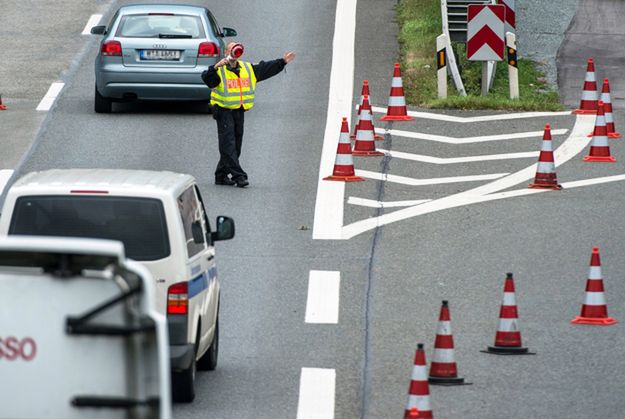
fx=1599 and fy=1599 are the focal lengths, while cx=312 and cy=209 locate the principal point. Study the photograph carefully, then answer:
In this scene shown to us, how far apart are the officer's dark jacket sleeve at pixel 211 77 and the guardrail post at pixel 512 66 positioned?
6.84 m

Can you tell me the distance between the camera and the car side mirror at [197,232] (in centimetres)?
1168

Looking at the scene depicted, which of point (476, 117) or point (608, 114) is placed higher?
point (608, 114)

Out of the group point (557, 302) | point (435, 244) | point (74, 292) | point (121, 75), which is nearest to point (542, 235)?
point (435, 244)

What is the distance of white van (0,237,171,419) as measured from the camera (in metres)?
6.43

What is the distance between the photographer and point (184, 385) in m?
11.5

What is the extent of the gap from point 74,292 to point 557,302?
893 centimetres

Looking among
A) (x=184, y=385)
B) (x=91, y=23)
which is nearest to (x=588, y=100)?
(x=91, y=23)

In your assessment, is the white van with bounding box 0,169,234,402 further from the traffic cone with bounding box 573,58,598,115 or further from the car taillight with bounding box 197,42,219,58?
the traffic cone with bounding box 573,58,598,115

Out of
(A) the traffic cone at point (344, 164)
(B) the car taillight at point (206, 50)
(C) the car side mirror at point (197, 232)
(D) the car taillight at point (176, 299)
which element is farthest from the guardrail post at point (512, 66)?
(D) the car taillight at point (176, 299)

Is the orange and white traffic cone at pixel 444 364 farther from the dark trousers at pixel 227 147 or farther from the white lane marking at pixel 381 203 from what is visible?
the dark trousers at pixel 227 147

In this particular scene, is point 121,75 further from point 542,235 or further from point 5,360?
point 5,360

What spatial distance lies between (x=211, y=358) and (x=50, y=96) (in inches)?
516

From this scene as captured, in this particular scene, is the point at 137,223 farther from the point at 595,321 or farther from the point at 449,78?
the point at 449,78

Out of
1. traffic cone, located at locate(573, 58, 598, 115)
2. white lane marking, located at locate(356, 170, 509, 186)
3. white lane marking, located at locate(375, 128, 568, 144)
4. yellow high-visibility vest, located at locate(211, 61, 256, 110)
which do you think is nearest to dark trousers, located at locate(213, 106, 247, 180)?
yellow high-visibility vest, located at locate(211, 61, 256, 110)
